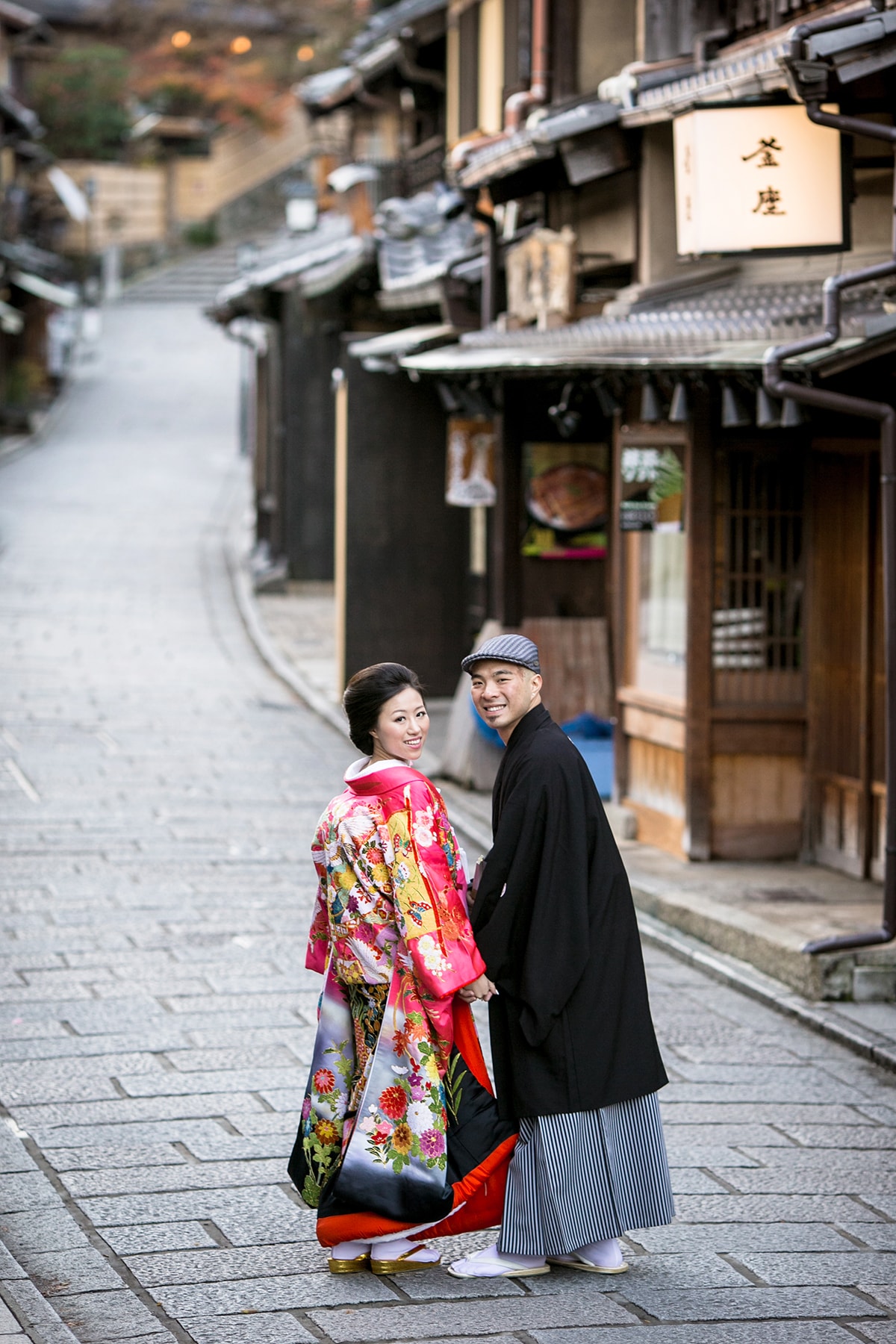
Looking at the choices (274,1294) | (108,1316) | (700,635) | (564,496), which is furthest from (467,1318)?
(564,496)

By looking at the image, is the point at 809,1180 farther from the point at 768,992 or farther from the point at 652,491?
the point at 652,491

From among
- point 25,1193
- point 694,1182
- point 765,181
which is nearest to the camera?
point 25,1193

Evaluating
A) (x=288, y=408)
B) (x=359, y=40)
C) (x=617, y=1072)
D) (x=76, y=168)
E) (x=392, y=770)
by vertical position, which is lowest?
(x=617, y=1072)

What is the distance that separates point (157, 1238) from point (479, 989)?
148 centimetres

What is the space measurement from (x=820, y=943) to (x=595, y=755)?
4.80 metres

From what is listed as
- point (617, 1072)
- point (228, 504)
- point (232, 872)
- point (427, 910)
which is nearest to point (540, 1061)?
point (617, 1072)

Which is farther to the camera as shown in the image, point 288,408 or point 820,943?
point 288,408

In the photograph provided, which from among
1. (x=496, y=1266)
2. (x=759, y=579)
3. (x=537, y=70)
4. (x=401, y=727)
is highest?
(x=537, y=70)

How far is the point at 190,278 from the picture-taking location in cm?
5738

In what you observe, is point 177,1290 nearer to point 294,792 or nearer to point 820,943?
point 820,943

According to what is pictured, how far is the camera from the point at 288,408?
25.6 m

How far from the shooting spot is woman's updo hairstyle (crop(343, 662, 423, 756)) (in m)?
5.27

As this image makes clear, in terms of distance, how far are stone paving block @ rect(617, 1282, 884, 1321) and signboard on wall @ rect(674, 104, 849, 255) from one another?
6.43 meters

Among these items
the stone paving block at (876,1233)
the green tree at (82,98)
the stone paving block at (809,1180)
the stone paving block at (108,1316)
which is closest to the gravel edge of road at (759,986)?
the stone paving block at (809,1180)
